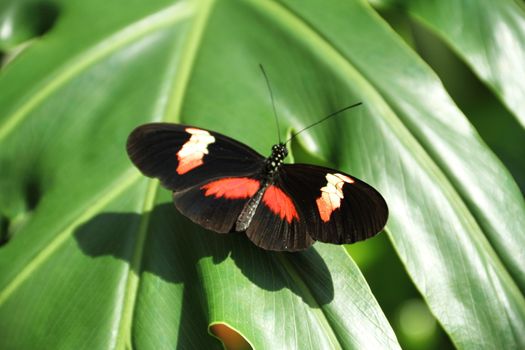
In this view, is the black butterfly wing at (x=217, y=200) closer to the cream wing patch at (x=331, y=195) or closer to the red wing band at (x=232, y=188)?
→ the red wing band at (x=232, y=188)

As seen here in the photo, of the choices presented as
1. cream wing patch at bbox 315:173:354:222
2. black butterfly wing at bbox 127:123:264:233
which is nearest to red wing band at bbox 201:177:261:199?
black butterfly wing at bbox 127:123:264:233

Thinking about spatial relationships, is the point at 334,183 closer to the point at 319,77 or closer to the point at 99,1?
the point at 319,77

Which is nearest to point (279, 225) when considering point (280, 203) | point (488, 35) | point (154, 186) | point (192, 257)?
point (280, 203)

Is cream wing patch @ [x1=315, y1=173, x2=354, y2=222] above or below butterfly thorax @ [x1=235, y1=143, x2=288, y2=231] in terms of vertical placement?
below

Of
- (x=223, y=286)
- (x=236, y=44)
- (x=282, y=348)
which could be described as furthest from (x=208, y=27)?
(x=282, y=348)

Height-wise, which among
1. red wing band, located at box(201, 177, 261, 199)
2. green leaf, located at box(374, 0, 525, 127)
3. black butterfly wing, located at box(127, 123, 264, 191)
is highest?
green leaf, located at box(374, 0, 525, 127)

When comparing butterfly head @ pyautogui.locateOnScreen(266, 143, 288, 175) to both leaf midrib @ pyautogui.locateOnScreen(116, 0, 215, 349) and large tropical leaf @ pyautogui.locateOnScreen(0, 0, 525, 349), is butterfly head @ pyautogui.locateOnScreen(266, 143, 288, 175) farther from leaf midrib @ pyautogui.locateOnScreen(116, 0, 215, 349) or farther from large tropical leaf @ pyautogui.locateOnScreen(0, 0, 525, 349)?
leaf midrib @ pyautogui.locateOnScreen(116, 0, 215, 349)
